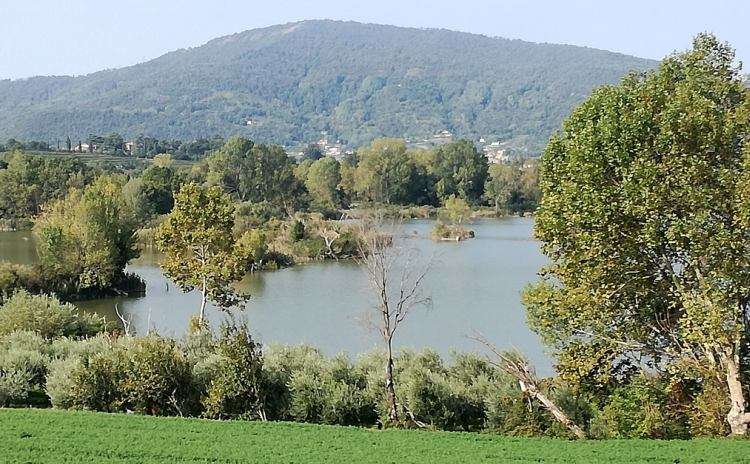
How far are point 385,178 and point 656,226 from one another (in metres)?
50.6

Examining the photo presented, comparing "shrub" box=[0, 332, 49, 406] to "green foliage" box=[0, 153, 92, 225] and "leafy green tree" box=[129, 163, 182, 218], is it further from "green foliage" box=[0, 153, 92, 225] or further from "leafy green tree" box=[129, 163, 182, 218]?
"green foliage" box=[0, 153, 92, 225]

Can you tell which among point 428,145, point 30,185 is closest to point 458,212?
point 30,185

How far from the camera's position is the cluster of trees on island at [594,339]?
1052 cm

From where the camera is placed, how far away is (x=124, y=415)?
1090 cm

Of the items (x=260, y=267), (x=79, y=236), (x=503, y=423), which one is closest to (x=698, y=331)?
(x=503, y=423)

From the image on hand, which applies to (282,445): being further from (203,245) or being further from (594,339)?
(203,245)

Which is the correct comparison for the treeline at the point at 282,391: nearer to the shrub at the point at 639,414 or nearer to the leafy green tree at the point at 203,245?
the shrub at the point at 639,414

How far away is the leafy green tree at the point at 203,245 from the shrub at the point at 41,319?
84.3 inches

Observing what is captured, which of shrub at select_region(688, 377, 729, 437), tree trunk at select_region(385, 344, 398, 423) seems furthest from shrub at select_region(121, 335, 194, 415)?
shrub at select_region(688, 377, 729, 437)

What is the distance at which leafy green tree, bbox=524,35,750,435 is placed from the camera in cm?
1041

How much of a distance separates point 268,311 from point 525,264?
1329 cm

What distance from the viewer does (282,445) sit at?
9.55 meters

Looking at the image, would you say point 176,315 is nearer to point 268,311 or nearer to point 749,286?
point 268,311

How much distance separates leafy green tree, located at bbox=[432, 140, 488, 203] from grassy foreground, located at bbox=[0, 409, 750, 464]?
166 feet
